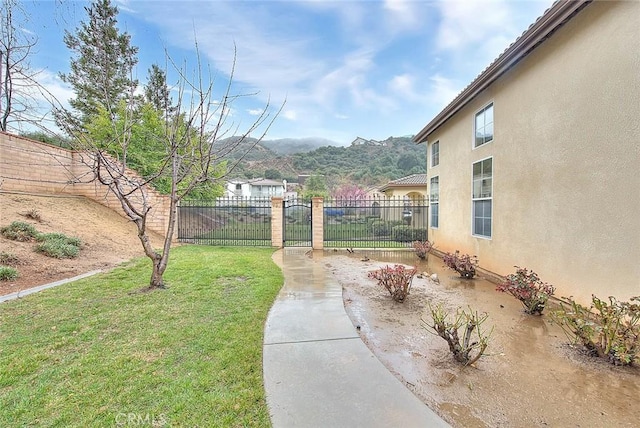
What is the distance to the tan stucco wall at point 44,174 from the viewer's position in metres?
8.56

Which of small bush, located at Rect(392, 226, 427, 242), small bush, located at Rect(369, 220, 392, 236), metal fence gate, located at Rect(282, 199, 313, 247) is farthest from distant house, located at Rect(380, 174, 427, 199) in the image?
metal fence gate, located at Rect(282, 199, 313, 247)

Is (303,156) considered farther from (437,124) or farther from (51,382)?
(51,382)

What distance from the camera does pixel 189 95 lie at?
189 inches

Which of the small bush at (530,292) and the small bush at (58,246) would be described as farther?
the small bush at (58,246)

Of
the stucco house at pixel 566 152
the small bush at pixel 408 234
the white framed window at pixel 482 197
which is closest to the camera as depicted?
the stucco house at pixel 566 152

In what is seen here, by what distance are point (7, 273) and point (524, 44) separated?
999cm

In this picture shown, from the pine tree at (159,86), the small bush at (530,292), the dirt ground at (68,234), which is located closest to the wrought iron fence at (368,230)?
the pine tree at (159,86)

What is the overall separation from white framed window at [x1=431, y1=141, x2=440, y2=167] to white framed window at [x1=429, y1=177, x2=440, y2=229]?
0.60 metres

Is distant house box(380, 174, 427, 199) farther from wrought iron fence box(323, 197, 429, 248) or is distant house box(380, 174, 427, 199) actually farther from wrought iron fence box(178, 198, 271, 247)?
wrought iron fence box(178, 198, 271, 247)

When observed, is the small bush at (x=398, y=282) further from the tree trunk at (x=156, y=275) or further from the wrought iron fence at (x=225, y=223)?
the wrought iron fence at (x=225, y=223)

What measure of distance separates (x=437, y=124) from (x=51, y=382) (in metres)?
10.7

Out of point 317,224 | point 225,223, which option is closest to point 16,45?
point 225,223

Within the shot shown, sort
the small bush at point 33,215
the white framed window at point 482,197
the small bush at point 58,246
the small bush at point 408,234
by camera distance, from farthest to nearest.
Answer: the small bush at point 408,234, the small bush at point 33,215, the white framed window at point 482,197, the small bush at point 58,246

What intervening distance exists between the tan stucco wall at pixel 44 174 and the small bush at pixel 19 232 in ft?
4.41
